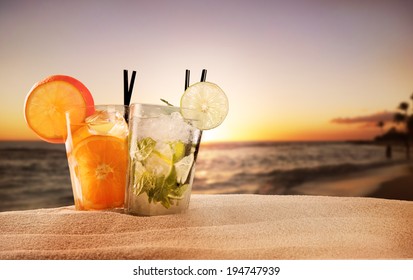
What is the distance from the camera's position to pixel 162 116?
141cm

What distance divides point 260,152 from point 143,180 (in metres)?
1.92

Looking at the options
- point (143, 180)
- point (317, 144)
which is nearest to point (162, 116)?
point (143, 180)

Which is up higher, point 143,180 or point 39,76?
point 39,76

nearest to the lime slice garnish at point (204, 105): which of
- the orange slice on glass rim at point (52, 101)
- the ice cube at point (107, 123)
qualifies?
the ice cube at point (107, 123)

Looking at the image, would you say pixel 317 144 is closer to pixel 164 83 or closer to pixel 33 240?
pixel 164 83

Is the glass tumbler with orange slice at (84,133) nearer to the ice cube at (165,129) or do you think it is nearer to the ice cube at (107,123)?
the ice cube at (107,123)

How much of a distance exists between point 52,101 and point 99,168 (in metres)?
0.26

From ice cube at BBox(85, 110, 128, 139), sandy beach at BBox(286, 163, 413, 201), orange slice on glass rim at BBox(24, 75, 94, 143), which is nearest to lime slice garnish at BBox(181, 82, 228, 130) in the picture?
ice cube at BBox(85, 110, 128, 139)

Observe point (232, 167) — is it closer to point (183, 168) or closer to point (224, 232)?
point (183, 168)

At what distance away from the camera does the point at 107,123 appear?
1506 mm

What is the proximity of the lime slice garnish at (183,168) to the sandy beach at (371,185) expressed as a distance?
1.25 meters

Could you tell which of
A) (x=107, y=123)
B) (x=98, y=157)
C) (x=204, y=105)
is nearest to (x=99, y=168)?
(x=98, y=157)

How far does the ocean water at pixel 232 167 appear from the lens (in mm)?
2641
